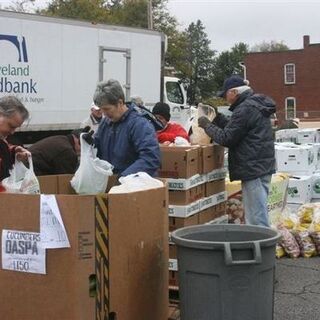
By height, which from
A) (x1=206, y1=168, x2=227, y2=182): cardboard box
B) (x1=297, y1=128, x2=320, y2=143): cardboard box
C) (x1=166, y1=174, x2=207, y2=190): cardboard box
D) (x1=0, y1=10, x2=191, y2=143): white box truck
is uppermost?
(x1=0, y1=10, x2=191, y2=143): white box truck

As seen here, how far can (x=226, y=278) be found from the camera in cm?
351

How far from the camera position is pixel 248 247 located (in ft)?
11.5

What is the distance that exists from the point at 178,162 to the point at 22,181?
1.56 m

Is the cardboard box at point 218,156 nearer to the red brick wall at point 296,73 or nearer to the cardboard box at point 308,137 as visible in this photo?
the cardboard box at point 308,137

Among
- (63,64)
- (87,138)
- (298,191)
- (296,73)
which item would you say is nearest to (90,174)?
(87,138)

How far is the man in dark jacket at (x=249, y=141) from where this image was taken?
5438 millimetres

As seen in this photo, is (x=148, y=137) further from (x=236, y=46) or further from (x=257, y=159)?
(x=236, y=46)

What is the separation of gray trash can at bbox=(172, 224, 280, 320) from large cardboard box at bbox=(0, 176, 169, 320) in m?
0.29

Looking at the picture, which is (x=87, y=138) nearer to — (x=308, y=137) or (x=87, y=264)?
(x=87, y=264)

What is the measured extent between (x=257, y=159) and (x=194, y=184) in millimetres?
665

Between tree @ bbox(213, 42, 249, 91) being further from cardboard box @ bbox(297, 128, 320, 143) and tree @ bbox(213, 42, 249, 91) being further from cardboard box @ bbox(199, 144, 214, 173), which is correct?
cardboard box @ bbox(199, 144, 214, 173)

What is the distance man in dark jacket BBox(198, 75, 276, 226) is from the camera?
5438mm

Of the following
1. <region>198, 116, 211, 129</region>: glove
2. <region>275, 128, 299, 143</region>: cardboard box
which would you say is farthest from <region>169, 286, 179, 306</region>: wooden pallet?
<region>275, 128, 299, 143</region>: cardboard box

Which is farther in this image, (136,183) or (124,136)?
(124,136)
